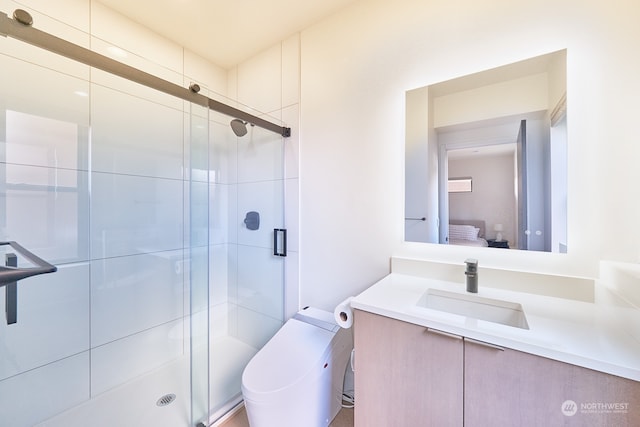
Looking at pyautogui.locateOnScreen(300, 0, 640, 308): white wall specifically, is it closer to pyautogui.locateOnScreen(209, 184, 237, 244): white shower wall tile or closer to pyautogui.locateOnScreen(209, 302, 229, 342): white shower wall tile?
pyautogui.locateOnScreen(209, 184, 237, 244): white shower wall tile

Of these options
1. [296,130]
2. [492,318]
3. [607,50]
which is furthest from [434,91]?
[492,318]

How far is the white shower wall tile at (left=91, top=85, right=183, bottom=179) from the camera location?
149cm

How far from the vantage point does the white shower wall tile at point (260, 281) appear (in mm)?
1948

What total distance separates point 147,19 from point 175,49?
244 millimetres

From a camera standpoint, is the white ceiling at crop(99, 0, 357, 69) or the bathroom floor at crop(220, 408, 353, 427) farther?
the white ceiling at crop(99, 0, 357, 69)

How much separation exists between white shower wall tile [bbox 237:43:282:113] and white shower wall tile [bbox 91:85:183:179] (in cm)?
61

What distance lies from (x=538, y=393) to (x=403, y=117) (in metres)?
1.28

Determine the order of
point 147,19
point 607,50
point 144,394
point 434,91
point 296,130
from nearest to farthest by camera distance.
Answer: point 607,50 → point 434,91 → point 144,394 → point 147,19 → point 296,130

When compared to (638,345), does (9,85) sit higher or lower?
higher

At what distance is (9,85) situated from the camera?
1206 mm

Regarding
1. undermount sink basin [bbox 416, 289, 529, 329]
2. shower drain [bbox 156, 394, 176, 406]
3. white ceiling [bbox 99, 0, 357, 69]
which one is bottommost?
shower drain [bbox 156, 394, 176, 406]

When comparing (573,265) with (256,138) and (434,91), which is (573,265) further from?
(256,138)

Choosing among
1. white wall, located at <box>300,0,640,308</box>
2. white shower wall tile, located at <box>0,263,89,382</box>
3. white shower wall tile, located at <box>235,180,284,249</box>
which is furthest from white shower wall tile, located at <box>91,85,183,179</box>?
white wall, located at <box>300,0,640,308</box>

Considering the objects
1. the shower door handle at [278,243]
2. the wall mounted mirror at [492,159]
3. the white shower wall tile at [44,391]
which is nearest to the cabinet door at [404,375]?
the wall mounted mirror at [492,159]
